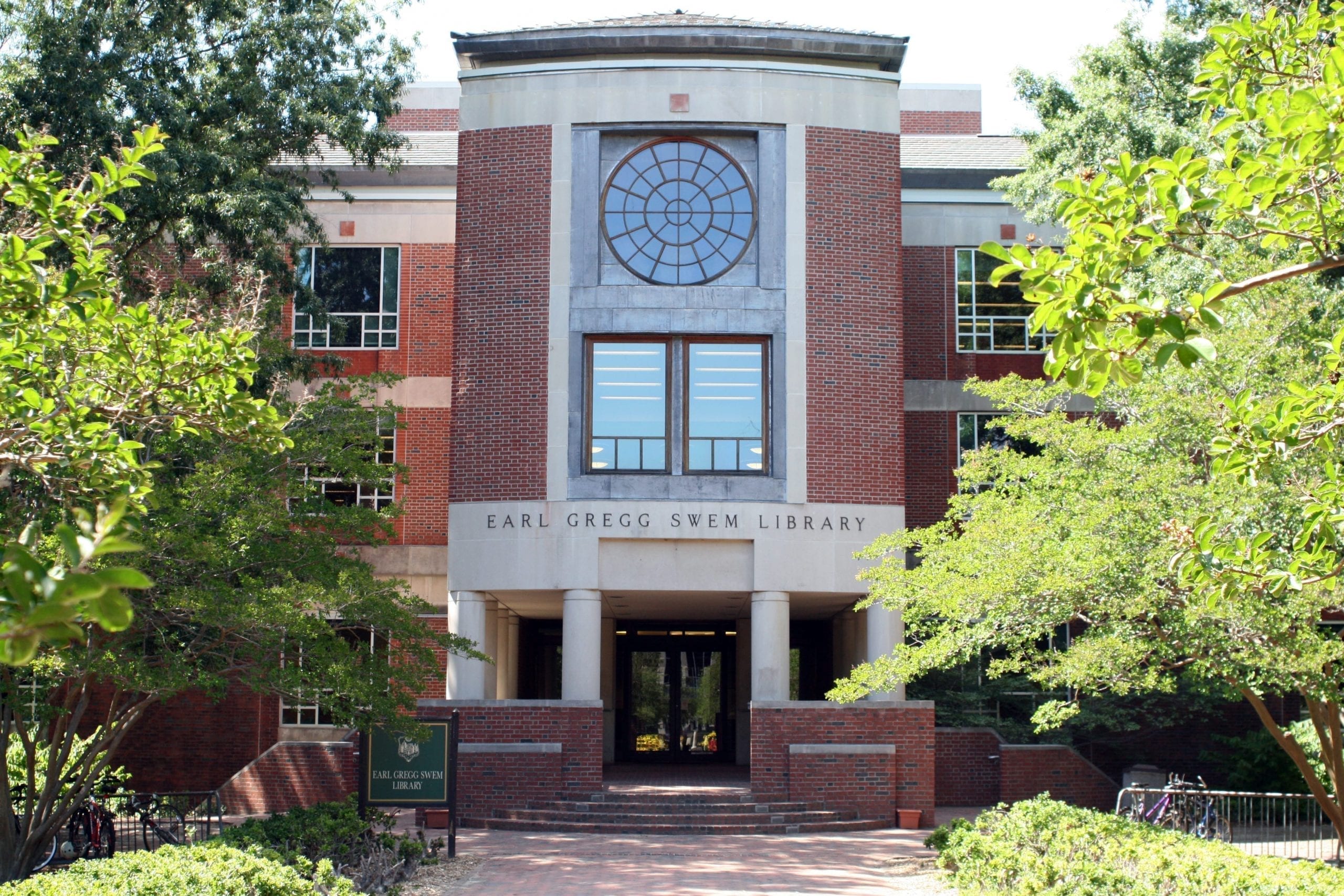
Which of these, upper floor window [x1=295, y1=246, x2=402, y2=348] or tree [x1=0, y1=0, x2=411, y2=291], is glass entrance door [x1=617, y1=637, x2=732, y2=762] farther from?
tree [x1=0, y1=0, x2=411, y2=291]

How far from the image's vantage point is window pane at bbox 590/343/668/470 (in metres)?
23.2

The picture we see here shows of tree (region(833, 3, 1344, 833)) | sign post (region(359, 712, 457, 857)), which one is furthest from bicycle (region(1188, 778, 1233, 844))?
sign post (region(359, 712, 457, 857))

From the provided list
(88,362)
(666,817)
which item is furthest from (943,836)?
(88,362)

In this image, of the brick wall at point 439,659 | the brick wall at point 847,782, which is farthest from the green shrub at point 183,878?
the brick wall at point 439,659

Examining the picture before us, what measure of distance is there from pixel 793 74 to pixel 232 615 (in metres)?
14.2

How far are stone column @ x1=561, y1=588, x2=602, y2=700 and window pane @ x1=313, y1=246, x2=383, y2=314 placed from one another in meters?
8.01

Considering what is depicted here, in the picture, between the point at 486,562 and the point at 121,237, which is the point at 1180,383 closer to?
the point at 486,562

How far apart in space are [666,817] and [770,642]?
365 centimetres

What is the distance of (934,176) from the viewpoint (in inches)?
1096

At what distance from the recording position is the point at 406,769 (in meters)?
17.5

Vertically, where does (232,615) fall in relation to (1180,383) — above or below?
A: below

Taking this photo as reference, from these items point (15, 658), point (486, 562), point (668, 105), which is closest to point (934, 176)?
point (668, 105)

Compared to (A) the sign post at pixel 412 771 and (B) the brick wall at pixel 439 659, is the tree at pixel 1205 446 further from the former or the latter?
(B) the brick wall at pixel 439 659

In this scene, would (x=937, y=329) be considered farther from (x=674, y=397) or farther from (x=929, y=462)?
(x=674, y=397)
